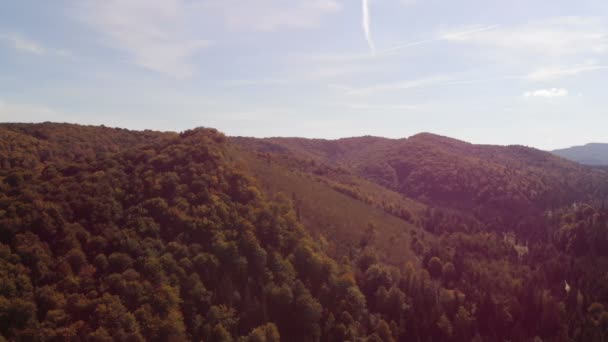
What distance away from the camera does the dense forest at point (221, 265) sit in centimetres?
7644

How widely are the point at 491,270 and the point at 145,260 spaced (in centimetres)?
12188

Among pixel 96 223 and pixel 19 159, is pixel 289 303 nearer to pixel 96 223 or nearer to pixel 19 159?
pixel 96 223

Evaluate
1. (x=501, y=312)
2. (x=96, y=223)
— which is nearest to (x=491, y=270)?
(x=501, y=312)

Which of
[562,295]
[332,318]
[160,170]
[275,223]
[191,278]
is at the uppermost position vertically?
[160,170]

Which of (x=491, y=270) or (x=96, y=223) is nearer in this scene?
(x=96, y=223)

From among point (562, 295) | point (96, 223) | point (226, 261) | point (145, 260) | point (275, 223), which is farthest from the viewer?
point (562, 295)

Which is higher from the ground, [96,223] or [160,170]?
[160,170]

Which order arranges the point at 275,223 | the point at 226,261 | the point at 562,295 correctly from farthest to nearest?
the point at 562,295 < the point at 275,223 < the point at 226,261

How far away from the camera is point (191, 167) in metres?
122

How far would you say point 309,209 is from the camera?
14650cm

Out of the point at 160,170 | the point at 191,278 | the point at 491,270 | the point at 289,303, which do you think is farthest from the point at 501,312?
the point at 160,170

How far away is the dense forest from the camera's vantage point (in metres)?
76.4

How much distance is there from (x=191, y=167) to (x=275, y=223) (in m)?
31.4

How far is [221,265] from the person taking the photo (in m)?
98.1
